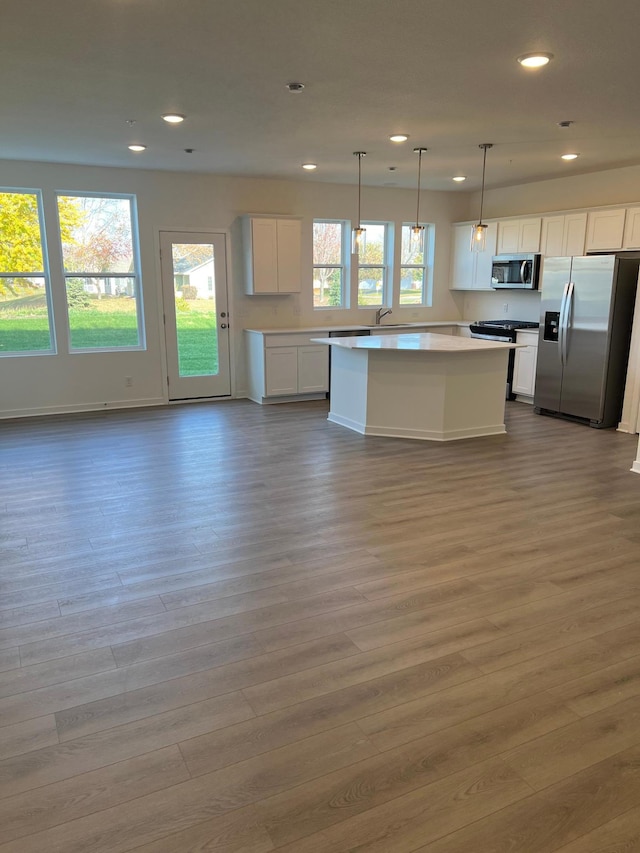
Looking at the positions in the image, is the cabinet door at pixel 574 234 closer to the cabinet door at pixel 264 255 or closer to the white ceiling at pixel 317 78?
the white ceiling at pixel 317 78

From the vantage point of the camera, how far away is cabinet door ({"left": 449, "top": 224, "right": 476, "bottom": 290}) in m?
8.78

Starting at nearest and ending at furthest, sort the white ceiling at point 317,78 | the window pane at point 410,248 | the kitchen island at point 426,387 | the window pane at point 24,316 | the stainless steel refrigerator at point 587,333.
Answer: the white ceiling at point 317,78 < the kitchen island at point 426,387 < the stainless steel refrigerator at point 587,333 < the window pane at point 24,316 < the window pane at point 410,248

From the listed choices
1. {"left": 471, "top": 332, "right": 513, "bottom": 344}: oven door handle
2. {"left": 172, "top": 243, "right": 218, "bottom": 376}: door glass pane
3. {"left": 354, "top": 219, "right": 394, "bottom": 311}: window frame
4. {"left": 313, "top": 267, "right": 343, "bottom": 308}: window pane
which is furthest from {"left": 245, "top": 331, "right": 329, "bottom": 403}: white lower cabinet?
{"left": 471, "top": 332, "right": 513, "bottom": 344}: oven door handle

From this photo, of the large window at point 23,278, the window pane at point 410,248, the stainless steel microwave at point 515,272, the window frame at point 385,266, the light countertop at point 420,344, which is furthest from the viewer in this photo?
the window pane at point 410,248

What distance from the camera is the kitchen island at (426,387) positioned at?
19.2ft

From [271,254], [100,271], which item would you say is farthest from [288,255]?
[100,271]

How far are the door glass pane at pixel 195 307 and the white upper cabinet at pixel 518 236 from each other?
382 cm

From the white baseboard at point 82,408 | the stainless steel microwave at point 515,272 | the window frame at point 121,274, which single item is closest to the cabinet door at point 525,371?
the stainless steel microwave at point 515,272

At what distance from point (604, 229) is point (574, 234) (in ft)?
1.35

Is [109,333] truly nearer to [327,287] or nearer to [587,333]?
[327,287]

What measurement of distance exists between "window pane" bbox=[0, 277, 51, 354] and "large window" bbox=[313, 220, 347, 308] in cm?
345

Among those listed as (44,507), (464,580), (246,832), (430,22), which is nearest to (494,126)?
(430,22)

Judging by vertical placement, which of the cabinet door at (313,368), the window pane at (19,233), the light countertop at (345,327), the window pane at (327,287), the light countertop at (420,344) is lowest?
the cabinet door at (313,368)

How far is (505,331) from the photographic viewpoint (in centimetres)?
768
